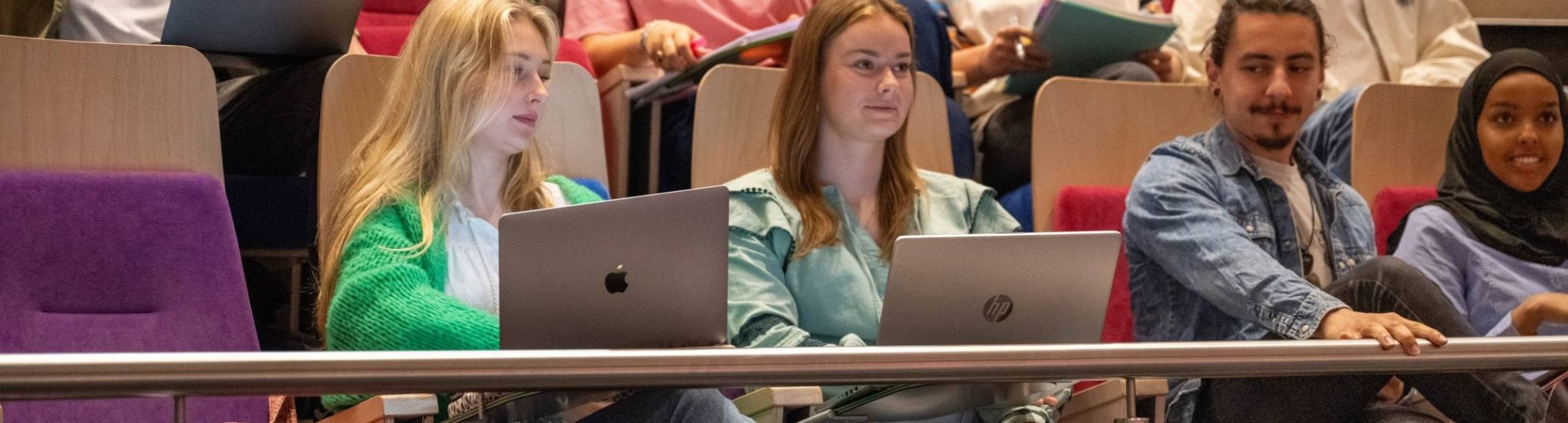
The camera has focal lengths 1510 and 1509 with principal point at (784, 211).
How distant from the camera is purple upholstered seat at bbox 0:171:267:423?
1.58 metres

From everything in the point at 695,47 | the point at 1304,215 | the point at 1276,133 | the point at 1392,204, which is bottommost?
the point at 1392,204

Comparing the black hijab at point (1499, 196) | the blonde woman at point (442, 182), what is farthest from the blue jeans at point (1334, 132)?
the blonde woman at point (442, 182)

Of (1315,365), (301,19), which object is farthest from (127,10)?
(1315,365)

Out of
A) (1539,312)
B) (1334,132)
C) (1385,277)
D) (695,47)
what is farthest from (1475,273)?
(695,47)

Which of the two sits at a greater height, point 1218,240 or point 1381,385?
point 1218,240

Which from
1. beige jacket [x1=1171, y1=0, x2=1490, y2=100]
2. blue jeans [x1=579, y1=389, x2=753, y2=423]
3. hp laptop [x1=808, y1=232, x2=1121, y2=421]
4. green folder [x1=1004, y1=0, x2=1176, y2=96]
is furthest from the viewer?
beige jacket [x1=1171, y1=0, x2=1490, y2=100]

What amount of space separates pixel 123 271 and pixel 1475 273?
1.61 m

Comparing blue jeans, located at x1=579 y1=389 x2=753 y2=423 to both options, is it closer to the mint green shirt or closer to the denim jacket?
the mint green shirt

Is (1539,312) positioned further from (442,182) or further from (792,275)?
(442,182)

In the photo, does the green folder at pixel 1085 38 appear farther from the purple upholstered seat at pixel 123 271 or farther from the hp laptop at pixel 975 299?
the purple upholstered seat at pixel 123 271

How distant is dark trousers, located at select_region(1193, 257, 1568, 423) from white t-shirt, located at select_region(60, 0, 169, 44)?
144 cm

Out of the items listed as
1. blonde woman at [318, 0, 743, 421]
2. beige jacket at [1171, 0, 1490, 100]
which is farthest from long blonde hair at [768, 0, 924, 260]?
beige jacket at [1171, 0, 1490, 100]

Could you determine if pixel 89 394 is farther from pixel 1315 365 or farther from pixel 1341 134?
pixel 1341 134

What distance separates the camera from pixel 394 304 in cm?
145
